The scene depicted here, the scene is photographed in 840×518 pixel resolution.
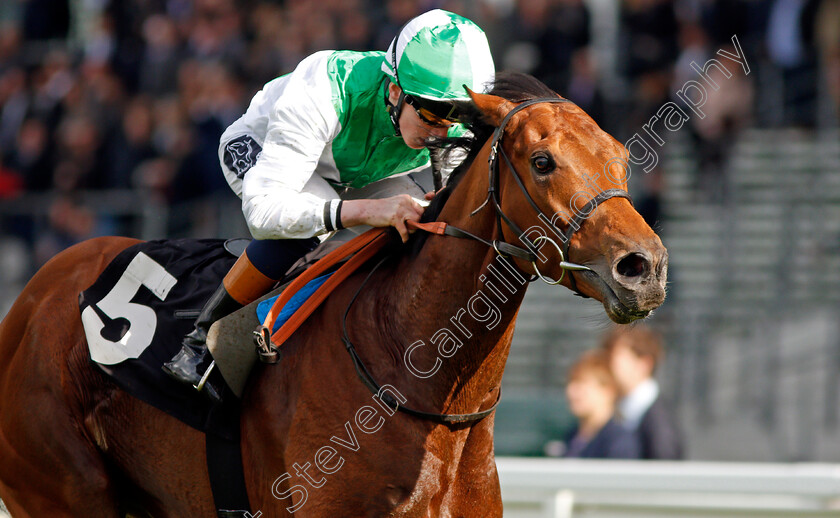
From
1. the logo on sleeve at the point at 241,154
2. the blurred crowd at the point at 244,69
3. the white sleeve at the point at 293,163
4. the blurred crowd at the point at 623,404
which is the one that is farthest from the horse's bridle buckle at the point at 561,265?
the blurred crowd at the point at 244,69

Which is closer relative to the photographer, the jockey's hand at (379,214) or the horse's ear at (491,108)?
the horse's ear at (491,108)

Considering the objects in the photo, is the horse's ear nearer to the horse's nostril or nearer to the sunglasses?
the sunglasses

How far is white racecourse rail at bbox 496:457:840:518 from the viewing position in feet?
15.0

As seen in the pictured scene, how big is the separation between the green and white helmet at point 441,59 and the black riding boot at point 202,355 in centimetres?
97

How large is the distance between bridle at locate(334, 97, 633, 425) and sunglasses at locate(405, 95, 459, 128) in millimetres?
263

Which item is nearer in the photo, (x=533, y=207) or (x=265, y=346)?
(x=533, y=207)

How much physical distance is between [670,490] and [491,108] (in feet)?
7.66

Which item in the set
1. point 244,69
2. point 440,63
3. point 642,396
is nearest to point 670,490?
point 642,396

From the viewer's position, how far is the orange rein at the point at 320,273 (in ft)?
10.8

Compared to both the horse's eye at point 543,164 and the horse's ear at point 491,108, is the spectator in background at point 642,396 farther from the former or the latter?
the horse's eye at point 543,164

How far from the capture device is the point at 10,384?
387cm

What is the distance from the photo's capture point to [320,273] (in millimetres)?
3445

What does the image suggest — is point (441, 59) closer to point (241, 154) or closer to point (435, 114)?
point (435, 114)

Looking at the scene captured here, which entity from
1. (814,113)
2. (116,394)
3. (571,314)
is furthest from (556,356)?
(116,394)
